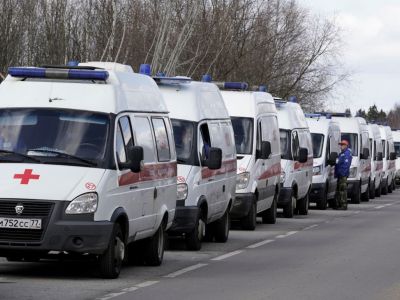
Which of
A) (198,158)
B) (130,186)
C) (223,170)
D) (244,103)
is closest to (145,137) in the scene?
(130,186)

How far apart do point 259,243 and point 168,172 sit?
15.4 feet

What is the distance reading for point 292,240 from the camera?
69.7 feet

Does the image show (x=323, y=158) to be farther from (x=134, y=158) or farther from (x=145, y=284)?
(x=145, y=284)

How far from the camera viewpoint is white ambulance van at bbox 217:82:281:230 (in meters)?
22.4

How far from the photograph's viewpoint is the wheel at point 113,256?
13562mm

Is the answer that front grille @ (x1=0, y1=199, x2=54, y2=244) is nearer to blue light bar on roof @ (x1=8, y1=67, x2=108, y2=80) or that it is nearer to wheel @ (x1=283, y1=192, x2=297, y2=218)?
blue light bar on roof @ (x1=8, y1=67, x2=108, y2=80)

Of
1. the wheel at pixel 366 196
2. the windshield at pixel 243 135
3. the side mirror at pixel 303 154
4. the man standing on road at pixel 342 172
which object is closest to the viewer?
the windshield at pixel 243 135

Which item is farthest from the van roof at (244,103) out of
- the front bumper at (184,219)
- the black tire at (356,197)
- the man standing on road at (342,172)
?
the black tire at (356,197)

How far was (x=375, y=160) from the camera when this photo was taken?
141ft

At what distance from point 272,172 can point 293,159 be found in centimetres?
338

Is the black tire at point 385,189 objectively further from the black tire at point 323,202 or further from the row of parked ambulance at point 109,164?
the row of parked ambulance at point 109,164

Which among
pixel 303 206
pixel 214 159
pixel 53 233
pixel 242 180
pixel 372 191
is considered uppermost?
pixel 214 159

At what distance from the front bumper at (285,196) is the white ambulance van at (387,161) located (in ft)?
63.5

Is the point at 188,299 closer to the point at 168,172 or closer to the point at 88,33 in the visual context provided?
the point at 168,172
